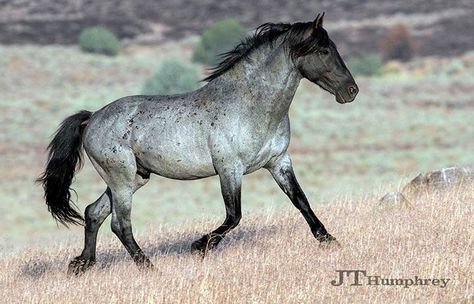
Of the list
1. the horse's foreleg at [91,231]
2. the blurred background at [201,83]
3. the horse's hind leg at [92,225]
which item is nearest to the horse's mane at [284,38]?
the horse's hind leg at [92,225]

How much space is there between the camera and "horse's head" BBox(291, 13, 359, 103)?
30.2ft

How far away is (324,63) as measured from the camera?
30.5 ft

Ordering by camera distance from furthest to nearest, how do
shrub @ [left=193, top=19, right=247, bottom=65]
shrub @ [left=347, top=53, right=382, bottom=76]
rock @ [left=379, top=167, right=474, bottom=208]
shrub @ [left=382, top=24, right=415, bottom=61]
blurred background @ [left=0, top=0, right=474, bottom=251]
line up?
1. shrub @ [left=382, top=24, right=415, bottom=61]
2. shrub @ [left=193, top=19, right=247, bottom=65]
3. shrub @ [left=347, top=53, right=382, bottom=76]
4. blurred background @ [left=0, top=0, right=474, bottom=251]
5. rock @ [left=379, top=167, right=474, bottom=208]

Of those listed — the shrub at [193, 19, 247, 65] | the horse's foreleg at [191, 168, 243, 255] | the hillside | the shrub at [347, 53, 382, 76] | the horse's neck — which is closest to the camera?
the horse's foreleg at [191, 168, 243, 255]

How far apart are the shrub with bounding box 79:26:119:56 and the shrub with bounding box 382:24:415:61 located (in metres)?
26.9

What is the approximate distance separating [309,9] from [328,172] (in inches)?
2811

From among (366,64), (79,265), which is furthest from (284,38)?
(366,64)

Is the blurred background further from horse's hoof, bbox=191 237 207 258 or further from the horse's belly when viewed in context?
horse's hoof, bbox=191 237 207 258

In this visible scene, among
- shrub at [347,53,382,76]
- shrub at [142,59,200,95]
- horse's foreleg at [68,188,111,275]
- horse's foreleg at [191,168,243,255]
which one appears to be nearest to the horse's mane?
horse's foreleg at [191,168,243,255]

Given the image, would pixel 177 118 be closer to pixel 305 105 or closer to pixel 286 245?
pixel 286 245

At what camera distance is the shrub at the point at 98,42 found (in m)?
86.1

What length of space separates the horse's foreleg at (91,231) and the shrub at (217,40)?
75.6m

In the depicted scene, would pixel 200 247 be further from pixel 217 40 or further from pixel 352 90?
pixel 217 40

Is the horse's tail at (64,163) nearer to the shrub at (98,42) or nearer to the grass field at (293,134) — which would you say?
the grass field at (293,134)
